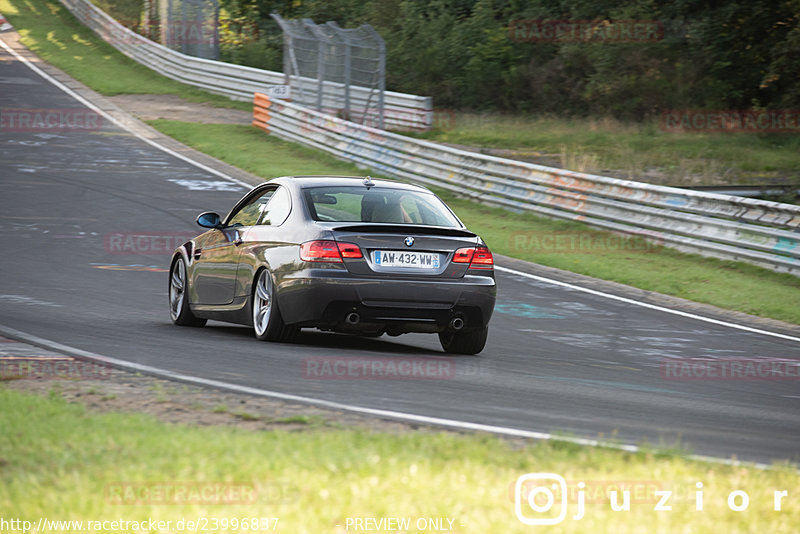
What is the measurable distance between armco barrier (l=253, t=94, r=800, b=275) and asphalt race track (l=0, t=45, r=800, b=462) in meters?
3.61

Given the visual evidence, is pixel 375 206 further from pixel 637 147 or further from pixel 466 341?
pixel 637 147

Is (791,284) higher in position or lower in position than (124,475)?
lower

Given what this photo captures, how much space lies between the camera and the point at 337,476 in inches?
188

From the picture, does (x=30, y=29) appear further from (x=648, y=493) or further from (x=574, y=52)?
(x=648, y=493)

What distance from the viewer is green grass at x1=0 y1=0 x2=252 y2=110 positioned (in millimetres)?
40938

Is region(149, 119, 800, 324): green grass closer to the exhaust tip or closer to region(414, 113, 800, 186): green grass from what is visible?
region(414, 113, 800, 186): green grass

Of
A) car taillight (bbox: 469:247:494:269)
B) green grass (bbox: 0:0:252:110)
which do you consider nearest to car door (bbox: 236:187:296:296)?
car taillight (bbox: 469:247:494:269)

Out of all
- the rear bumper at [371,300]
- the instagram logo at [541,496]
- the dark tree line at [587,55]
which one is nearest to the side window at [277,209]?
the rear bumper at [371,300]

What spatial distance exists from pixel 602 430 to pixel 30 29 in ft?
175

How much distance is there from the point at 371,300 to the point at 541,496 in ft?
15.4

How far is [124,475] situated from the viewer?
185 inches

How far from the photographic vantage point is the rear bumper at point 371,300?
9070 mm

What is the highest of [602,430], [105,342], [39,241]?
[602,430]

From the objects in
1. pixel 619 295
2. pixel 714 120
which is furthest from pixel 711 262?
pixel 714 120
